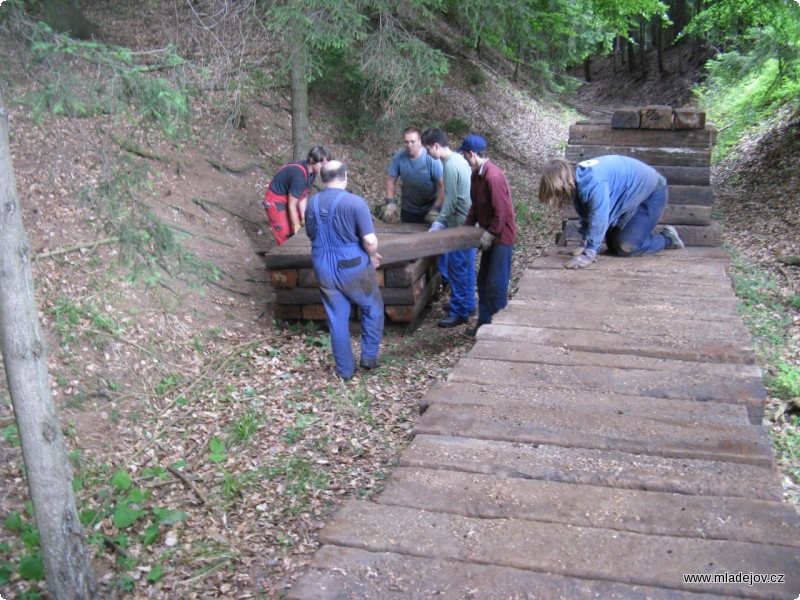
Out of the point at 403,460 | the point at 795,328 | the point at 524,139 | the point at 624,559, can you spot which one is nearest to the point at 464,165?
the point at 795,328

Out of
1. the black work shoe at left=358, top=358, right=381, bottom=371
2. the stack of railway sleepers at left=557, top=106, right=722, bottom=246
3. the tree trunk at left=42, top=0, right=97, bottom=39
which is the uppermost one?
the tree trunk at left=42, top=0, right=97, bottom=39

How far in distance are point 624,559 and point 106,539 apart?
3532mm

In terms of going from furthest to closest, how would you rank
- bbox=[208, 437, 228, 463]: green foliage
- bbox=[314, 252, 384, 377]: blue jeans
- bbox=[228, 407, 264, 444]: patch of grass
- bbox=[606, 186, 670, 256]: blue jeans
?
bbox=[606, 186, 670, 256]: blue jeans → bbox=[314, 252, 384, 377]: blue jeans → bbox=[228, 407, 264, 444]: patch of grass → bbox=[208, 437, 228, 463]: green foliage

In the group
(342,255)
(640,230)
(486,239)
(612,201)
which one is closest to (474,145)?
(486,239)

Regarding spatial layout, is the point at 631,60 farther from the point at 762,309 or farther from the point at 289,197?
the point at 289,197

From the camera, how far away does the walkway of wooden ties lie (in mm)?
2859

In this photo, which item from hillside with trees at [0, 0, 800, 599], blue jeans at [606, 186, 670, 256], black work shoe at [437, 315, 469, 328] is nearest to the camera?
hillside with trees at [0, 0, 800, 599]

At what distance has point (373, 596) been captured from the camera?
9.14 feet

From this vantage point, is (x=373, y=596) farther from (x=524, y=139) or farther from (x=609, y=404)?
(x=524, y=139)

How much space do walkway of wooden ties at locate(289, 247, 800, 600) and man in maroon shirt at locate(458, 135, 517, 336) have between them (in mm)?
2276

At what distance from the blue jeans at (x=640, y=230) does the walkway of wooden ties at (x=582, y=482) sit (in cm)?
205

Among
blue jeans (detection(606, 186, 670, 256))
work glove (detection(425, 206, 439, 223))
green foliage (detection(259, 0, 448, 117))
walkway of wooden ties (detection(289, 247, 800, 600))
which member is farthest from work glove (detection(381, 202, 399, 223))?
walkway of wooden ties (detection(289, 247, 800, 600))

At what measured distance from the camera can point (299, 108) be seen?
10805mm

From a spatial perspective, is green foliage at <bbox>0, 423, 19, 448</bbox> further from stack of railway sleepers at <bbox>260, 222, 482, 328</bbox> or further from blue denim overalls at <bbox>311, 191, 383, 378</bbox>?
stack of railway sleepers at <bbox>260, 222, 482, 328</bbox>
